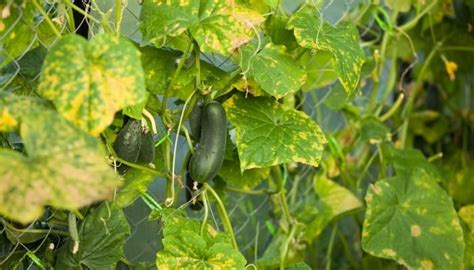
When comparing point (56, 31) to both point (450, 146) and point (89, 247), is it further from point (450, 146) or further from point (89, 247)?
point (450, 146)

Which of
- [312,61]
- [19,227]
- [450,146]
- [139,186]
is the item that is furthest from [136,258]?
[450,146]

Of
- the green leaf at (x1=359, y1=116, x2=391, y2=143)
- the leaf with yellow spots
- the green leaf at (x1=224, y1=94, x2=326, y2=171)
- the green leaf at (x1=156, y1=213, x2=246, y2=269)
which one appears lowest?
the green leaf at (x1=359, y1=116, x2=391, y2=143)

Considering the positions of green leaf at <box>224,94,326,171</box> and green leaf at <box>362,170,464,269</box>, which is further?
green leaf at <box>362,170,464,269</box>

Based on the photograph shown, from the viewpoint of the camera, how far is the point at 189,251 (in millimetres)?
1123

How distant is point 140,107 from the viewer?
1.09 meters

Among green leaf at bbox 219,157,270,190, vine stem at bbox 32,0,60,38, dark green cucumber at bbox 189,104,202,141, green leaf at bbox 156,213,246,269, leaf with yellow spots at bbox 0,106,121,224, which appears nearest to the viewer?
leaf with yellow spots at bbox 0,106,121,224

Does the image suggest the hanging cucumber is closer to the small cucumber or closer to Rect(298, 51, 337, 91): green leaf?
the small cucumber

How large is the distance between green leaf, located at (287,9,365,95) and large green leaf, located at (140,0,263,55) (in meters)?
0.14

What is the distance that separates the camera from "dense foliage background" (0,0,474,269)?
2.85ft

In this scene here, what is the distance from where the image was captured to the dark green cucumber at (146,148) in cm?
117

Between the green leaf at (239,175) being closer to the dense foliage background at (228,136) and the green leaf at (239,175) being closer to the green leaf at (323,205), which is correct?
the dense foliage background at (228,136)

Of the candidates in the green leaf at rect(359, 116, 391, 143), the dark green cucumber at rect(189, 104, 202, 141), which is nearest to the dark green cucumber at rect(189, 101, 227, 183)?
the dark green cucumber at rect(189, 104, 202, 141)

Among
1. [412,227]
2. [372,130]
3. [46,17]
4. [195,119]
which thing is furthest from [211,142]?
[372,130]

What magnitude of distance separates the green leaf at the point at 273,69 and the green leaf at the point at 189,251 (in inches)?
9.9
